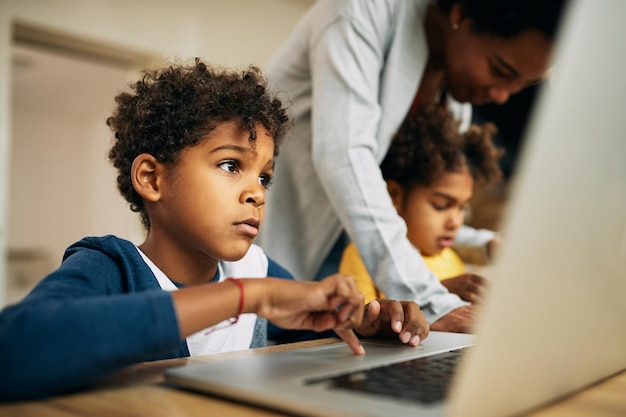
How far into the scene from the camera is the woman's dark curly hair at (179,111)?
930 mm

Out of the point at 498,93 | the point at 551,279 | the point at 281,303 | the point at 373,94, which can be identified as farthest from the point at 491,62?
the point at 551,279

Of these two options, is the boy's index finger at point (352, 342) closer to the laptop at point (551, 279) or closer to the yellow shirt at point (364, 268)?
the laptop at point (551, 279)

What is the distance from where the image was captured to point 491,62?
122 centimetres

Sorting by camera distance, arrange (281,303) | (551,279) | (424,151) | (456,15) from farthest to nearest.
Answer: (424,151)
(456,15)
(281,303)
(551,279)

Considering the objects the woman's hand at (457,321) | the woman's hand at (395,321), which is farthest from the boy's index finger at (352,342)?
the woman's hand at (457,321)

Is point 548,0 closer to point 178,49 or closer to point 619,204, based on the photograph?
point 619,204

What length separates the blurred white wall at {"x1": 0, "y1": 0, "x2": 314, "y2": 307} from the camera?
313 centimetres

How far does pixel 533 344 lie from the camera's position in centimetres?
40

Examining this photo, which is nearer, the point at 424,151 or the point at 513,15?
the point at 513,15

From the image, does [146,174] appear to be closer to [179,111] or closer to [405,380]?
[179,111]

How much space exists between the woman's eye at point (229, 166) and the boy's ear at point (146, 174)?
0.11 metres

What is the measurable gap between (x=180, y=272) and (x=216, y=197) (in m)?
0.14

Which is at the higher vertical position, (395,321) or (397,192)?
(397,192)

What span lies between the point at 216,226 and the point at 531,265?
0.59 m
